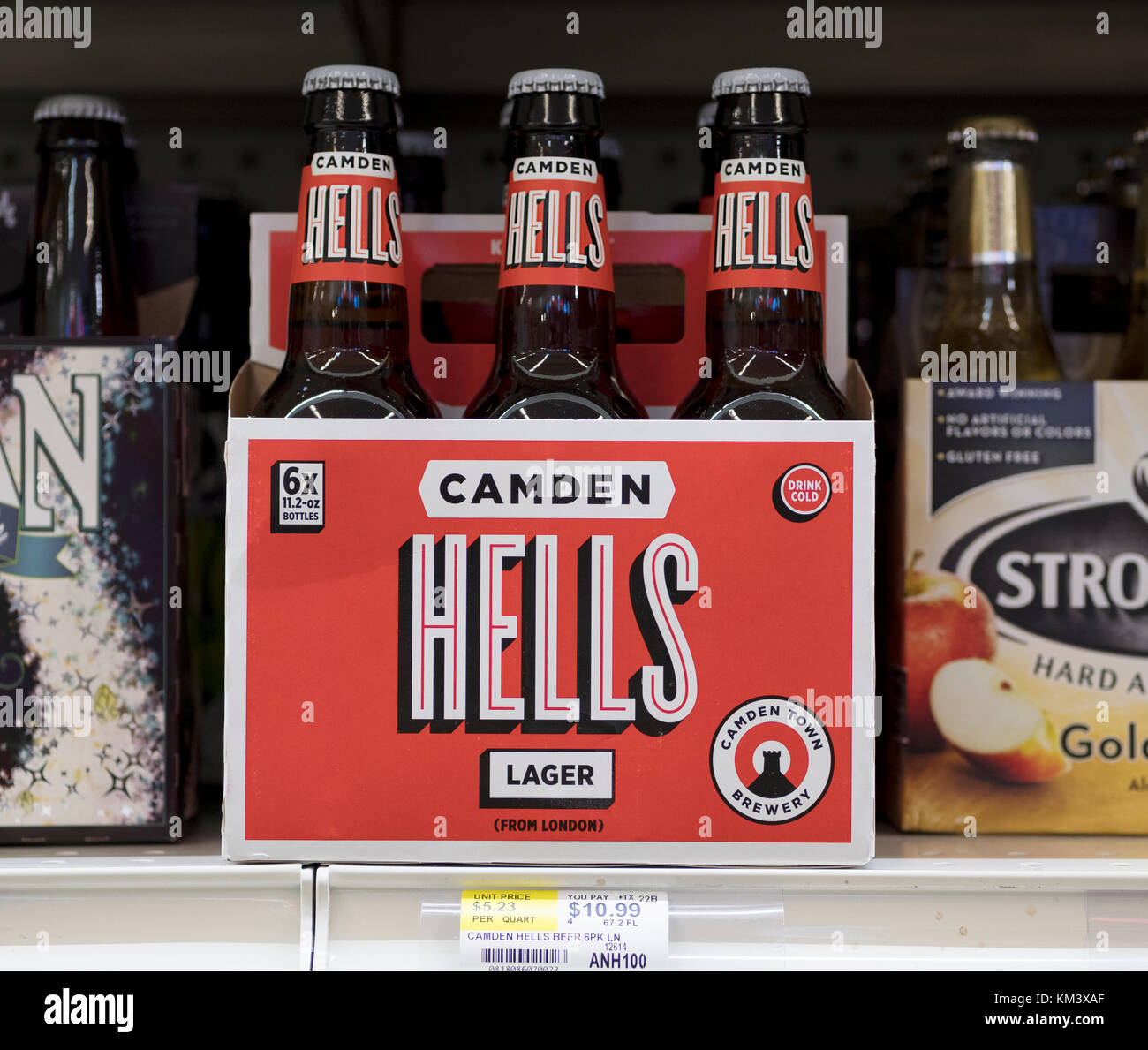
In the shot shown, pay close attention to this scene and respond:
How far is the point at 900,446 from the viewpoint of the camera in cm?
108

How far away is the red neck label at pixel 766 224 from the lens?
100 centimetres

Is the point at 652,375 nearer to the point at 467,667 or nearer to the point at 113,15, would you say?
the point at 467,667

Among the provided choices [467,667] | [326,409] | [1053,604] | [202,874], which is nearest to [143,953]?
[202,874]

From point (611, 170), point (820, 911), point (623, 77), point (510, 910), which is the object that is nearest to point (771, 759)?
point (820, 911)

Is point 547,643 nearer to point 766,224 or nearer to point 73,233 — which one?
point 766,224

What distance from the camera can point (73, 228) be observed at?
1.19 meters

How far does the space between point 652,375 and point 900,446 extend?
0.87 feet

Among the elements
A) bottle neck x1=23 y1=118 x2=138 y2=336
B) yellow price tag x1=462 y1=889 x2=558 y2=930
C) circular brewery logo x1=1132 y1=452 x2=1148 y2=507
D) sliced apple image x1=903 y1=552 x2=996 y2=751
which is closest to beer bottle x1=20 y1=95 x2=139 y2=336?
bottle neck x1=23 y1=118 x2=138 y2=336

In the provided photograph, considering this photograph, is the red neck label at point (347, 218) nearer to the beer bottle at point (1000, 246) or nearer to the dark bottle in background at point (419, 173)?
the dark bottle in background at point (419, 173)

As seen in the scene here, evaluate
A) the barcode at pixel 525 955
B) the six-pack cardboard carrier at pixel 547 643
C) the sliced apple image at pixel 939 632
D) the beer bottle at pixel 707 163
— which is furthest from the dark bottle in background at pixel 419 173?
the barcode at pixel 525 955

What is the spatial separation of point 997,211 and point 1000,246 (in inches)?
1.4

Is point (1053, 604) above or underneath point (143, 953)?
above

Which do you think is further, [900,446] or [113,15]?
[113,15]

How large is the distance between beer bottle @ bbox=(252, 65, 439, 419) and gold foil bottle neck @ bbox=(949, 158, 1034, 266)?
0.59 m
